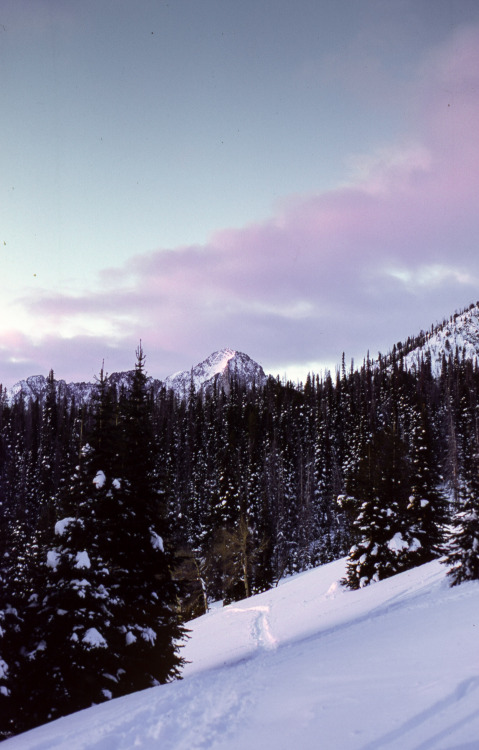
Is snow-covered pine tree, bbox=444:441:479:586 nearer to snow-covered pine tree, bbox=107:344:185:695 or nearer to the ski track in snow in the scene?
the ski track in snow

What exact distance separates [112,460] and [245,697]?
318 inches

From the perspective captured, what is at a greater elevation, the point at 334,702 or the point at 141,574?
the point at 141,574

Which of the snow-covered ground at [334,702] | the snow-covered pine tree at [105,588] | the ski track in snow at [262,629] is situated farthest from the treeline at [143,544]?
the ski track in snow at [262,629]

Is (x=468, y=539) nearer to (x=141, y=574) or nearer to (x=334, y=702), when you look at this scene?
(x=334, y=702)

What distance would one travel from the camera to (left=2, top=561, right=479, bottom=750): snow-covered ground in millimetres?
5393

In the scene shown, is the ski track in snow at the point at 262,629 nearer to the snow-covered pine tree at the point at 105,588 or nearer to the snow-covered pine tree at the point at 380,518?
the snow-covered pine tree at the point at 380,518

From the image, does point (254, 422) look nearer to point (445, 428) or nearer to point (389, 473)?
point (445, 428)

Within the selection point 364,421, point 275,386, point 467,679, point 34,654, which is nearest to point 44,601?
point 34,654

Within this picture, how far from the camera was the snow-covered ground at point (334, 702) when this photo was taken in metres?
5.39

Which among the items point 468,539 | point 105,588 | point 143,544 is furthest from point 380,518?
point 105,588

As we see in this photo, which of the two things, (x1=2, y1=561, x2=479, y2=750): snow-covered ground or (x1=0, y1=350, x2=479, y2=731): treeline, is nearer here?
Result: (x1=2, y1=561, x2=479, y2=750): snow-covered ground

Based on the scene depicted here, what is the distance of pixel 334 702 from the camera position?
Answer: 6590mm

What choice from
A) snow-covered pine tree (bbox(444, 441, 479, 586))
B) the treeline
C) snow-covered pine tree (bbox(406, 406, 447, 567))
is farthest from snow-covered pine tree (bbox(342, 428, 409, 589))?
snow-covered pine tree (bbox(444, 441, 479, 586))

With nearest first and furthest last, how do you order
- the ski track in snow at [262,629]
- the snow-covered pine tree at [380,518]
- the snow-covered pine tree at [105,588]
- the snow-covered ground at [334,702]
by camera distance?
1. the snow-covered ground at [334,702]
2. the snow-covered pine tree at [105,588]
3. the ski track in snow at [262,629]
4. the snow-covered pine tree at [380,518]
